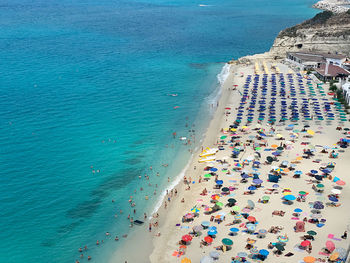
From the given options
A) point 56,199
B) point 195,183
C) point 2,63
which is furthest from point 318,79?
point 2,63

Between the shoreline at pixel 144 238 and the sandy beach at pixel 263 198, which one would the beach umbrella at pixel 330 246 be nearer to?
the sandy beach at pixel 263 198

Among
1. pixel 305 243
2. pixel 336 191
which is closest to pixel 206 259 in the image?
pixel 305 243

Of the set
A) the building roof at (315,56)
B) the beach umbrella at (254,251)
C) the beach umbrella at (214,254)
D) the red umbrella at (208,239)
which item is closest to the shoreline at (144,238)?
the red umbrella at (208,239)

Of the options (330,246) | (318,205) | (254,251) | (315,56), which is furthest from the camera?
(315,56)

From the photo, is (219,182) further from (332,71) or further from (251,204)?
(332,71)

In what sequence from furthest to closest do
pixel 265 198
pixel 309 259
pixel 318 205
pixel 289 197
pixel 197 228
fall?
pixel 265 198, pixel 289 197, pixel 318 205, pixel 197 228, pixel 309 259

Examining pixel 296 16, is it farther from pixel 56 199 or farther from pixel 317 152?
pixel 56 199

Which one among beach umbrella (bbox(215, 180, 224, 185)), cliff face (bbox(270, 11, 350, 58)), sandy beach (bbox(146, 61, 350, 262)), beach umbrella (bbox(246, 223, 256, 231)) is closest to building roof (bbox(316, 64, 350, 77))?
cliff face (bbox(270, 11, 350, 58))
